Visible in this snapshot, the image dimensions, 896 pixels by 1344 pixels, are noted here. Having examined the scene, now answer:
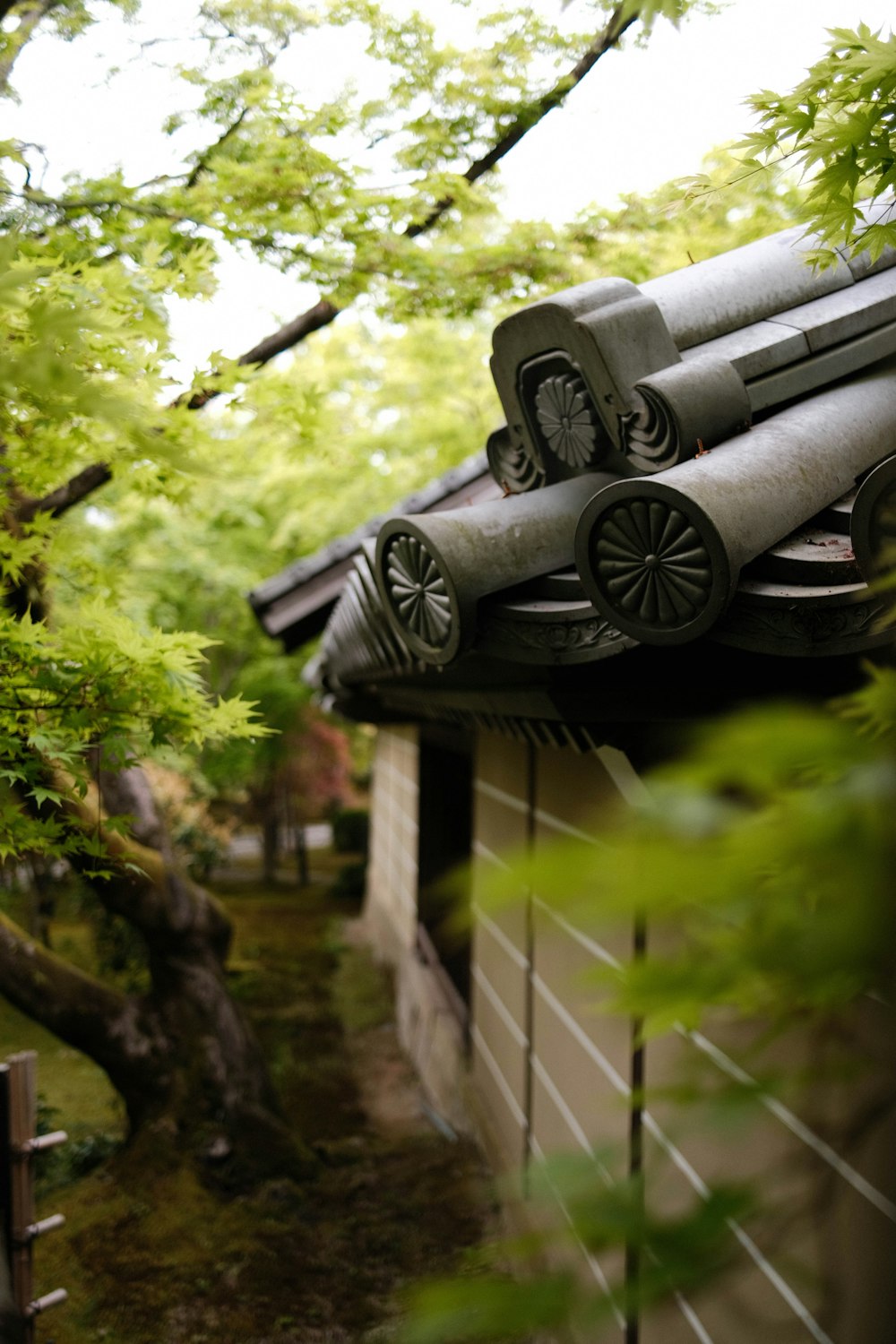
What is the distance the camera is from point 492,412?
15.5 m

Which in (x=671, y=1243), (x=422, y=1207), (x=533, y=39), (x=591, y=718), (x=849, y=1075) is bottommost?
(x=422, y=1207)

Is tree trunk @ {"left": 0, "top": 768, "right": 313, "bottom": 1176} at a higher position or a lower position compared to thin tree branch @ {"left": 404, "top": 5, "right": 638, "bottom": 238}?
lower

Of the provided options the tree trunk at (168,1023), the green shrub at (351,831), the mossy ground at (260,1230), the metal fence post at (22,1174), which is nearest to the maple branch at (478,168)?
the tree trunk at (168,1023)

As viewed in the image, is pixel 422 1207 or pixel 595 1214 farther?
pixel 422 1207

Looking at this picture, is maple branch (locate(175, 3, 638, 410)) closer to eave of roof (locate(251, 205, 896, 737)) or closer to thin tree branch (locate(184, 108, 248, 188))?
thin tree branch (locate(184, 108, 248, 188))

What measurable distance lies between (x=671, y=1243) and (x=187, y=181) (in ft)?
17.6

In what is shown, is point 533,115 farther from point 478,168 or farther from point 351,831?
point 351,831

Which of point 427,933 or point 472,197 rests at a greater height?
point 472,197

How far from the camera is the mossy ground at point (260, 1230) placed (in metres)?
5.11

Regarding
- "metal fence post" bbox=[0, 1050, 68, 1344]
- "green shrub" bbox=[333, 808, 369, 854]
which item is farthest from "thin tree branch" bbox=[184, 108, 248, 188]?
"green shrub" bbox=[333, 808, 369, 854]

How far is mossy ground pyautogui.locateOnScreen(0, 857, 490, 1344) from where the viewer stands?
5.11 meters

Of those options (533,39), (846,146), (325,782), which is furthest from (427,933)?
(325,782)

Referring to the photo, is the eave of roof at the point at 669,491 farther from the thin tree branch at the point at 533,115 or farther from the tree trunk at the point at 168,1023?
the tree trunk at the point at 168,1023

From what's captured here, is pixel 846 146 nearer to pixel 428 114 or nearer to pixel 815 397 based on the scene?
pixel 815 397
